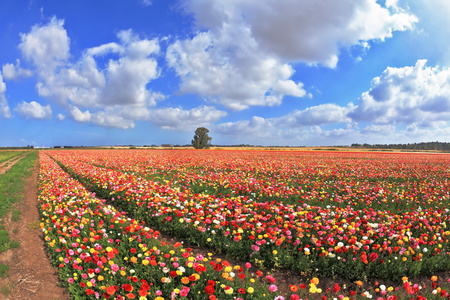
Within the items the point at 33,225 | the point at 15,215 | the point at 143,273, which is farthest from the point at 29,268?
the point at 15,215

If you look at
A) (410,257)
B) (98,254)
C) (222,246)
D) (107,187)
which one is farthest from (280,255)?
(107,187)

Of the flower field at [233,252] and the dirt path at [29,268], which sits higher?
the flower field at [233,252]

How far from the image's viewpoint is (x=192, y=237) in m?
6.25

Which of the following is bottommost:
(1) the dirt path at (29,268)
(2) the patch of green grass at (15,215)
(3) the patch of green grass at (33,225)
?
(1) the dirt path at (29,268)

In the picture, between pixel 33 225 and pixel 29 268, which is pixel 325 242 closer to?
pixel 29 268

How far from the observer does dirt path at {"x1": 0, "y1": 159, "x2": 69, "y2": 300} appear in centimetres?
455

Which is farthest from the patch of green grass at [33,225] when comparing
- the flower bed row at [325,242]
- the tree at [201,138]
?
the tree at [201,138]

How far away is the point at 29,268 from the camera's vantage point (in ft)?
17.6

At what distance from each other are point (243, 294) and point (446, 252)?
5.15m

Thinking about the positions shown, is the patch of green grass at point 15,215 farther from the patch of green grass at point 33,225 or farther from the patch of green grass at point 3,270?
the patch of green grass at point 3,270

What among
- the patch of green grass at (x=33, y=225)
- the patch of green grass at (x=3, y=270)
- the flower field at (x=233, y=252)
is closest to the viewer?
Answer: the flower field at (x=233, y=252)

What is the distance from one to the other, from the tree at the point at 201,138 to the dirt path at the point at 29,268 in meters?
78.3

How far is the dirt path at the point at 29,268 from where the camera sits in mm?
4547

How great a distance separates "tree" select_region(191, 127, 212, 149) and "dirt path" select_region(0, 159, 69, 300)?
257 ft
